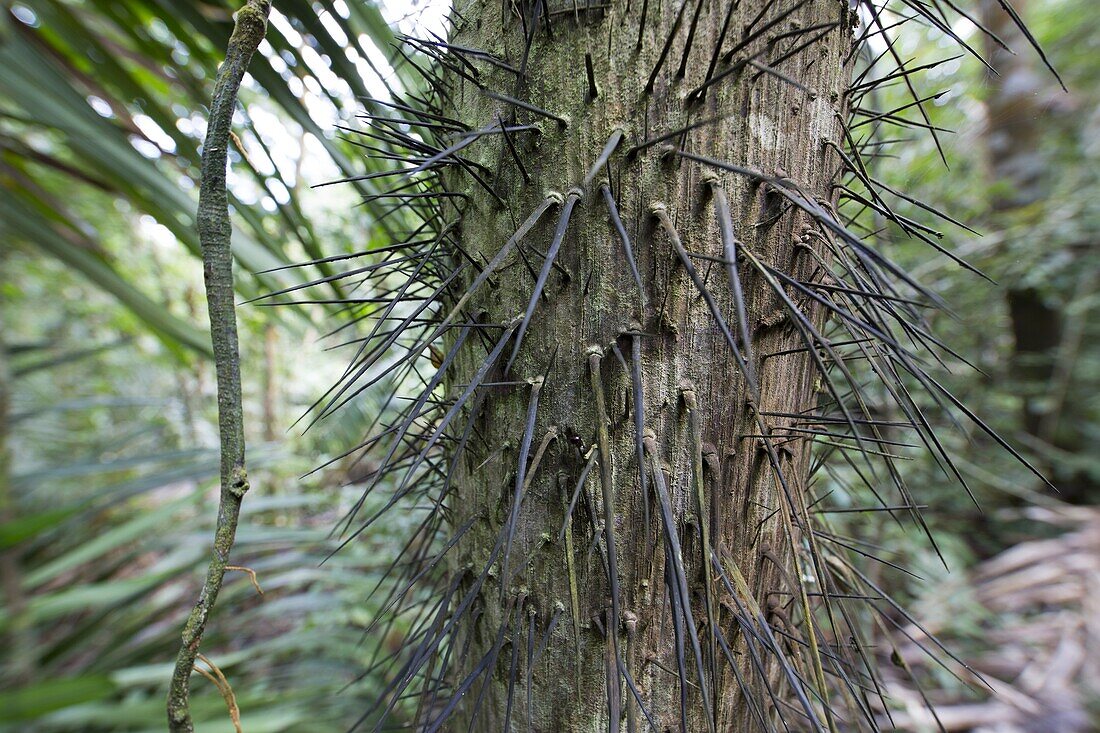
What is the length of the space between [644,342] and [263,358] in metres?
3.78

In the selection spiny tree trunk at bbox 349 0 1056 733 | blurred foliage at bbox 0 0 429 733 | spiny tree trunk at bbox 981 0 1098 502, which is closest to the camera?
spiny tree trunk at bbox 349 0 1056 733

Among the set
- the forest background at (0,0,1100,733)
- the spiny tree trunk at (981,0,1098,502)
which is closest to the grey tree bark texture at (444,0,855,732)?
the forest background at (0,0,1100,733)

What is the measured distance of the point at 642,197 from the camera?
0.36m

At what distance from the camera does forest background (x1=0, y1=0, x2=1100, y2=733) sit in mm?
700

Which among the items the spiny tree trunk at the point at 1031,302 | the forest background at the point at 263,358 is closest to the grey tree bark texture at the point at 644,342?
the forest background at the point at 263,358

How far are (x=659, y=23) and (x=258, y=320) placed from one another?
2.66 meters

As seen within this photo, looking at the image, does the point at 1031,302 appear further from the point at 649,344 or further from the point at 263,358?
the point at 263,358

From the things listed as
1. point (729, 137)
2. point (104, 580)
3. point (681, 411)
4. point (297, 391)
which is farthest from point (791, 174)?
point (297, 391)

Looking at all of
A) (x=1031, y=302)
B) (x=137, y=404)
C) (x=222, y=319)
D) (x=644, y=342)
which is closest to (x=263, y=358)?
(x=137, y=404)

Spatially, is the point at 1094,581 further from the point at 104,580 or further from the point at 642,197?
the point at 104,580

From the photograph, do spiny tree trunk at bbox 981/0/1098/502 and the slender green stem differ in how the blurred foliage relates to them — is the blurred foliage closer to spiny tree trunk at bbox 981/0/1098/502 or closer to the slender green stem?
the slender green stem

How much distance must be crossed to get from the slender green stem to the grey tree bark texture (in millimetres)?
171

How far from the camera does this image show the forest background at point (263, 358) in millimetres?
700

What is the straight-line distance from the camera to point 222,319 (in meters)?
0.39
